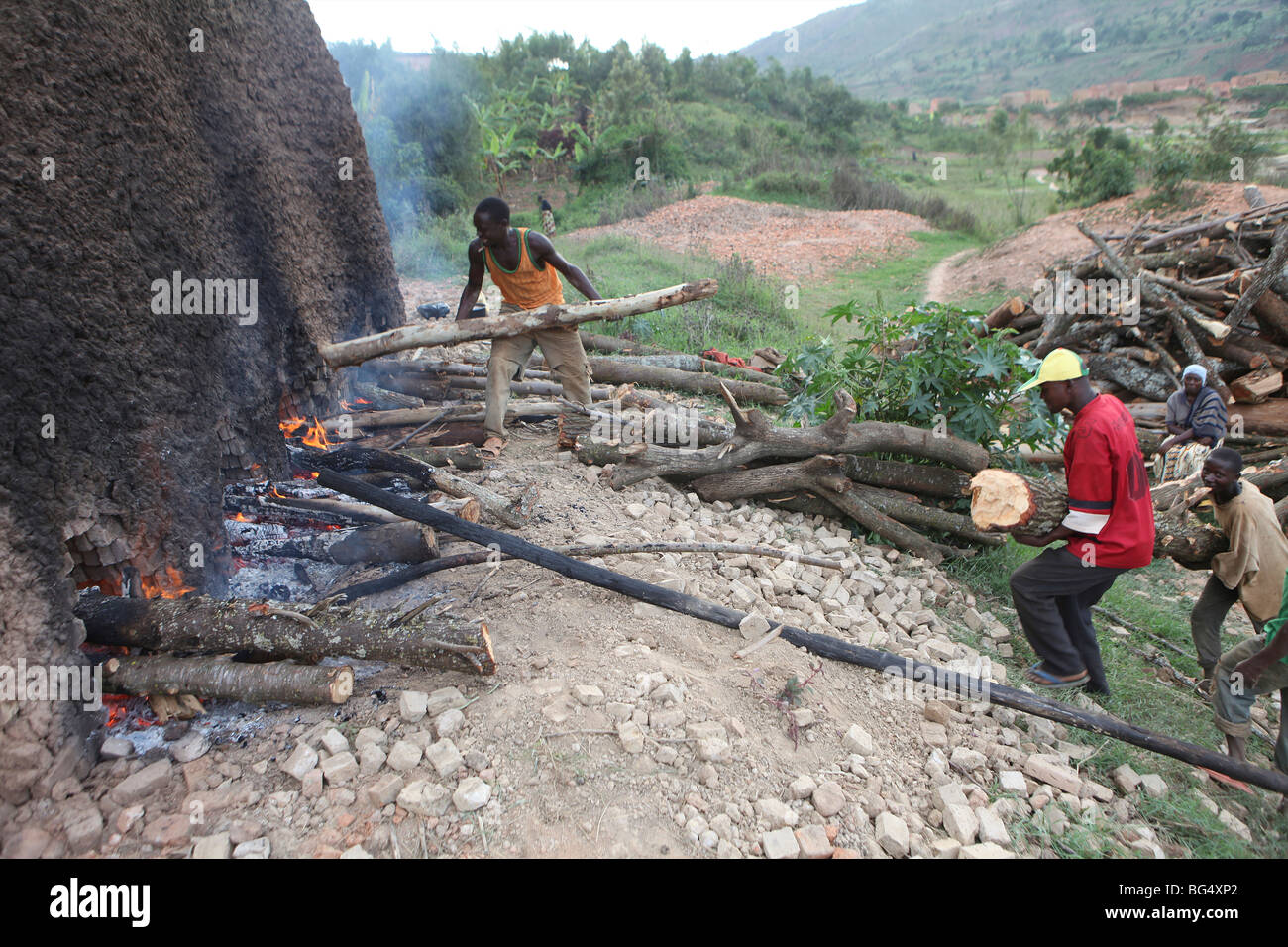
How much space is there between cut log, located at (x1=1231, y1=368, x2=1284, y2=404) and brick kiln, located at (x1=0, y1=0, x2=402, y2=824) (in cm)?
919

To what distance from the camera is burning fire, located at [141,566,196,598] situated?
10.5 feet

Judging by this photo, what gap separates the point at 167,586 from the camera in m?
3.29

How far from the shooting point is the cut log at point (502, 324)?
445 cm

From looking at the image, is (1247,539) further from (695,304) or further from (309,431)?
(695,304)

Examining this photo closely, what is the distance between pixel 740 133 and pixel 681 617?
29716 millimetres

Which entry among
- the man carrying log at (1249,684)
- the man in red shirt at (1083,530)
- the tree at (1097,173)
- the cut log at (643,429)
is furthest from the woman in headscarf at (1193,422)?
the tree at (1097,173)

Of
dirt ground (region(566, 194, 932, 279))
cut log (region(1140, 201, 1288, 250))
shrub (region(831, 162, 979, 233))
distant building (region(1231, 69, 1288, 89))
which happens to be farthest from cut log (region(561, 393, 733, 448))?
distant building (region(1231, 69, 1288, 89))

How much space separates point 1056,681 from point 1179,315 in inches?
259

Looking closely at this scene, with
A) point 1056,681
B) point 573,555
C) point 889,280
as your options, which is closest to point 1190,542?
point 1056,681

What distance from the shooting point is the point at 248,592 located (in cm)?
365

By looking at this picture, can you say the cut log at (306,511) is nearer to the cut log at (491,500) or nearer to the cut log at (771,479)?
the cut log at (491,500)

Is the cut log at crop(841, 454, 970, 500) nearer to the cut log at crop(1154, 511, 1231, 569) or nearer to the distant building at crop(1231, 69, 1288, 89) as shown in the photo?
the cut log at crop(1154, 511, 1231, 569)
